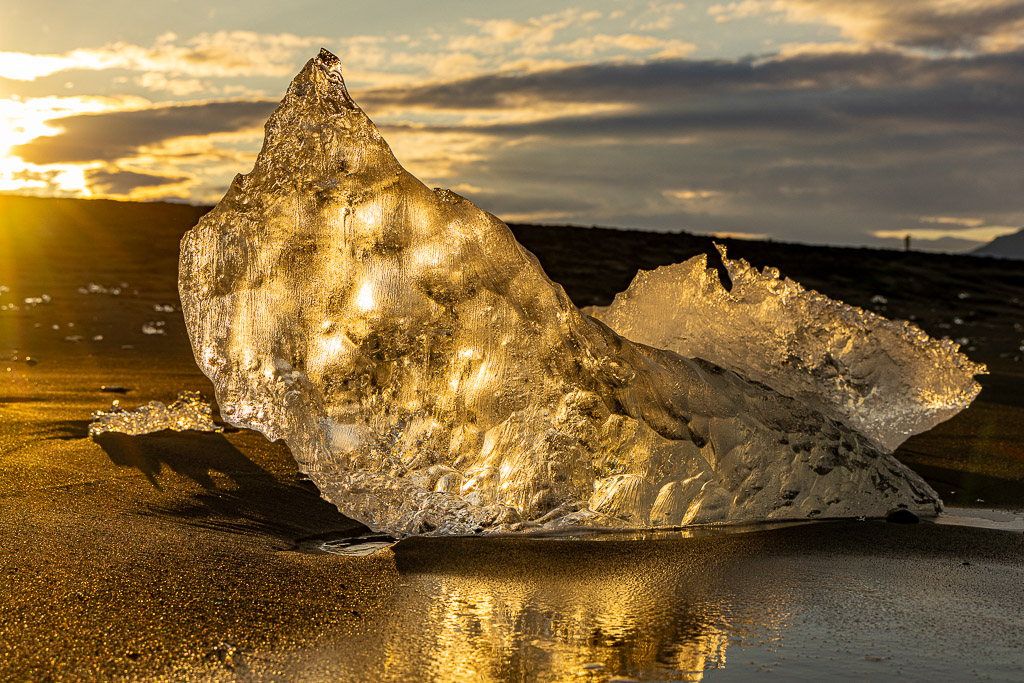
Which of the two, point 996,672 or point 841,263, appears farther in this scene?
point 841,263

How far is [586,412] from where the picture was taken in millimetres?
3885

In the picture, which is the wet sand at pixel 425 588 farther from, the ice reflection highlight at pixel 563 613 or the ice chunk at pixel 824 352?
the ice chunk at pixel 824 352

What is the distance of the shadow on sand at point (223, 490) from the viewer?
3.82 m

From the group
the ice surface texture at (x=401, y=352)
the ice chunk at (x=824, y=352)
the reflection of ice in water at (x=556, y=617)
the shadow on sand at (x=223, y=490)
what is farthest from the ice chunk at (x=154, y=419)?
the ice chunk at (x=824, y=352)

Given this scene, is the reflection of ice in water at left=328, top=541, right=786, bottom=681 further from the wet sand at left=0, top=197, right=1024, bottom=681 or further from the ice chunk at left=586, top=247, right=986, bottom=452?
the ice chunk at left=586, top=247, right=986, bottom=452

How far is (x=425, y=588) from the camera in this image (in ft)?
10.2

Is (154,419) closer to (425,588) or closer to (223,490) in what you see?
(223,490)

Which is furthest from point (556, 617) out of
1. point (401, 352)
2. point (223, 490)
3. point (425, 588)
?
point (223, 490)

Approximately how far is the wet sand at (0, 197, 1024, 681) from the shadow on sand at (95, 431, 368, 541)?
16mm

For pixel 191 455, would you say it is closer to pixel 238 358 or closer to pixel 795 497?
pixel 238 358

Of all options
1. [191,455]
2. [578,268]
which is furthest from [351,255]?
[578,268]

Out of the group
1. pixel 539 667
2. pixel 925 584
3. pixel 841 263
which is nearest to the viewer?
pixel 539 667

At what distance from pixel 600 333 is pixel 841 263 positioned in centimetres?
2248

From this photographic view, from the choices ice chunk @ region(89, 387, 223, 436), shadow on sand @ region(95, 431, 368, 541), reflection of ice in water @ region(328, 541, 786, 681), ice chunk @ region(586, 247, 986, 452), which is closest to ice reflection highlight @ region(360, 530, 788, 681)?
reflection of ice in water @ region(328, 541, 786, 681)
